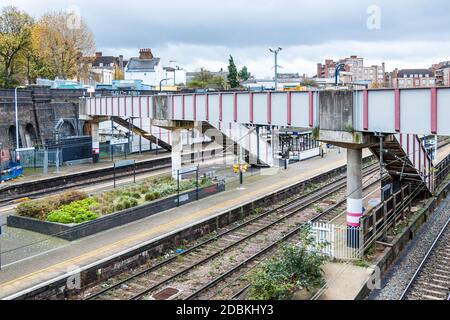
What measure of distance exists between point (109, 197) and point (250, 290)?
36.2 ft

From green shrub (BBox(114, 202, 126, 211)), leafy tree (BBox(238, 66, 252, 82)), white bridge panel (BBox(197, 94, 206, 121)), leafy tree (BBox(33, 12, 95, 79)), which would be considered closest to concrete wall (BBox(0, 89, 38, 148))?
leafy tree (BBox(33, 12, 95, 79))

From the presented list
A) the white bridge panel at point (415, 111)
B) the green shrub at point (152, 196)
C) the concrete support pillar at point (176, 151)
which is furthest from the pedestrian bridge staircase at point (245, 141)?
the white bridge panel at point (415, 111)

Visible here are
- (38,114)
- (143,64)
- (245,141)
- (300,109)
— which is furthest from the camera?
(143,64)

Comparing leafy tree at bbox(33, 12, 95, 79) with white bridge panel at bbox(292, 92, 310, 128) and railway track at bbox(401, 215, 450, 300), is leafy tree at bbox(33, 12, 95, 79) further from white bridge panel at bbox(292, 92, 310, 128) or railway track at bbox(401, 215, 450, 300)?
railway track at bbox(401, 215, 450, 300)

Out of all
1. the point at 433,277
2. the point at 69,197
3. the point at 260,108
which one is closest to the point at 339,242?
the point at 433,277

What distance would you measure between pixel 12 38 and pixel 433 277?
50750mm

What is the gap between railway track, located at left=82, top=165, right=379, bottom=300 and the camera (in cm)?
1477

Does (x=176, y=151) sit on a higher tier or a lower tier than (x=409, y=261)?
higher

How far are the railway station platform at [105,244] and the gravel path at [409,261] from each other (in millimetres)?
8259

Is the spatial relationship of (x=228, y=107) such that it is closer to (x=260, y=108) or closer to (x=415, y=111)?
Result: (x=260, y=108)

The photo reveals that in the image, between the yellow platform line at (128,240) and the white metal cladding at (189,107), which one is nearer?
the yellow platform line at (128,240)

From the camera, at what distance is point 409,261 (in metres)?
18.3

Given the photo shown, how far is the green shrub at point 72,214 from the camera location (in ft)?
62.1

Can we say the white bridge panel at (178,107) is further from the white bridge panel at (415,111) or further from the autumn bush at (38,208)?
the white bridge panel at (415,111)
